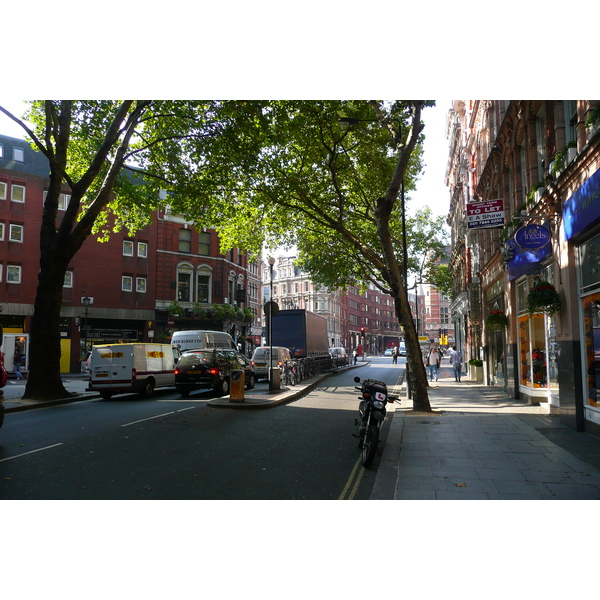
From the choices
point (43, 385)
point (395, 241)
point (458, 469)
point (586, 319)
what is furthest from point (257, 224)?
point (458, 469)

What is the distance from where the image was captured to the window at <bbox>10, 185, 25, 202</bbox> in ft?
117

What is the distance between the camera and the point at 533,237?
1216 centimetres

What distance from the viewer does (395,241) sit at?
3203cm

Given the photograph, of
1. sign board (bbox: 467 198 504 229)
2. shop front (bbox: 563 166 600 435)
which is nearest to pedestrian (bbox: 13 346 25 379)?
sign board (bbox: 467 198 504 229)

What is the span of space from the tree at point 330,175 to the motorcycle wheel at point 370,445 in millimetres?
6751

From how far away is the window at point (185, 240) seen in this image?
4531cm

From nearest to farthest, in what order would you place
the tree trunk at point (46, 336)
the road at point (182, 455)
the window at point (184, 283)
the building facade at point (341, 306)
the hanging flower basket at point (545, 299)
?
the road at point (182, 455) → the hanging flower basket at point (545, 299) → the tree trunk at point (46, 336) → the window at point (184, 283) → the building facade at point (341, 306)

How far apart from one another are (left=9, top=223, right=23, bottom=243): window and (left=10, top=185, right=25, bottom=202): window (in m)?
1.82

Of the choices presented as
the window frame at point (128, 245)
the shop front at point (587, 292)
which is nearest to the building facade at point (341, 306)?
the window frame at point (128, 245)

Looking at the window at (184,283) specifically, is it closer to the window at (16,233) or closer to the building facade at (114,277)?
the building facade at (114,277)

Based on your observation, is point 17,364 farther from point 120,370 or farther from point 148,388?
point 120,370

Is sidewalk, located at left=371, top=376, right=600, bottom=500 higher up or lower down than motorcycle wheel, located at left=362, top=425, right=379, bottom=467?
lower down

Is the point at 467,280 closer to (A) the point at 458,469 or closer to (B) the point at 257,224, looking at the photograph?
(B) the point at 257,224

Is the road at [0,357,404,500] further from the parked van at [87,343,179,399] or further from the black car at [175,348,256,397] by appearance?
the black car at [175,348,256,397]
